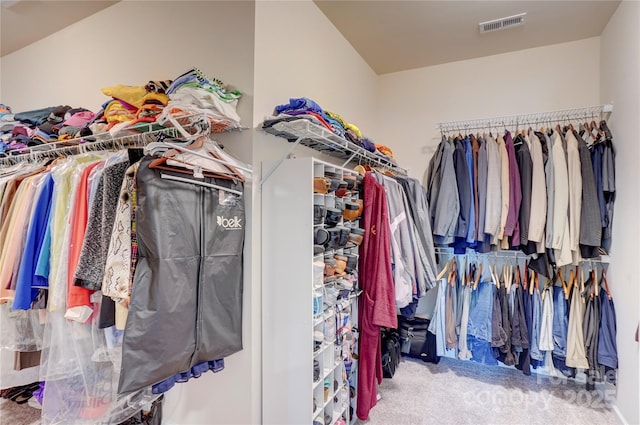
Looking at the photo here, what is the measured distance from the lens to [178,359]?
4.13 feet

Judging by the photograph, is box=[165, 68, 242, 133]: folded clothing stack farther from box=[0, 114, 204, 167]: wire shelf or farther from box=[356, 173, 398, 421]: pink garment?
box=[356, 173, 398, 421]: pink garment

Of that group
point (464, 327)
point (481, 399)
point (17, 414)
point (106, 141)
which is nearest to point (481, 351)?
point (464, 327)

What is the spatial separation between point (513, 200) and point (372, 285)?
1.51 meters

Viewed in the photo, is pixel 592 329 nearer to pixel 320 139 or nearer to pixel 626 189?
pixel 626 189

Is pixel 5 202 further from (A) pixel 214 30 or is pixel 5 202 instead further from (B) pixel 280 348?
(B) pixel 280 348

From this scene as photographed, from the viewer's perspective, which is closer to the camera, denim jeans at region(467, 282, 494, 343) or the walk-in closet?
the walk-in closet

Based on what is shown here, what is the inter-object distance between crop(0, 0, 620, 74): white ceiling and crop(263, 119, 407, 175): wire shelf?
1.01 meters

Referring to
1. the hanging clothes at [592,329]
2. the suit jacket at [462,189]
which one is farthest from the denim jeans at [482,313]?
the hanging clothes at [592,329]

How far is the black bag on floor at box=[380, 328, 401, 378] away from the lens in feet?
7.59

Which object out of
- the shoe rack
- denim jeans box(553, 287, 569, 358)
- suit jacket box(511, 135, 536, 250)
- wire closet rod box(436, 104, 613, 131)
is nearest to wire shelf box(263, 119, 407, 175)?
the shoe rack

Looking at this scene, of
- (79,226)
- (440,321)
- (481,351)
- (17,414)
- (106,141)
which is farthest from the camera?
(440,321)

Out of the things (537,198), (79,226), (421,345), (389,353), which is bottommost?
(421,345)

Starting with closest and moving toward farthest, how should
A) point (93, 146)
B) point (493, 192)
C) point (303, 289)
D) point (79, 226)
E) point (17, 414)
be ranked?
point (79, 226), point (303, 289), point (93, 146), point (17, 414), point (493, 192)

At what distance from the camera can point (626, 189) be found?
213 centimetres
